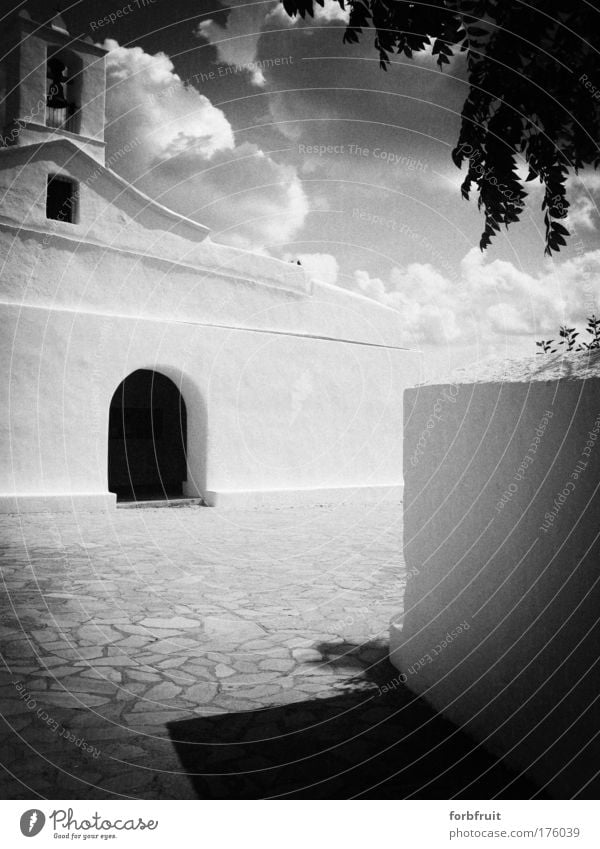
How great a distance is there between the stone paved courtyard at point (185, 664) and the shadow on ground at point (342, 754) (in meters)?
0.01

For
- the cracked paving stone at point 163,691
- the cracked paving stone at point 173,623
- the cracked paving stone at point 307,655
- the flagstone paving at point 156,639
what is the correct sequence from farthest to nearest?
1. the cracked paving stone at point 173,623
2. the cracked paving stone at point 307,655
3. the cracked paving stone at point 163,691
4. the flagstone paving at point 156,639

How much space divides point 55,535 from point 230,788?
262 inches

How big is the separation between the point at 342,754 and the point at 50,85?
39.9 feet

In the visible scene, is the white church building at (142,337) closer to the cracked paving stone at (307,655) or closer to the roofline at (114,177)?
the roofline at (114,177)

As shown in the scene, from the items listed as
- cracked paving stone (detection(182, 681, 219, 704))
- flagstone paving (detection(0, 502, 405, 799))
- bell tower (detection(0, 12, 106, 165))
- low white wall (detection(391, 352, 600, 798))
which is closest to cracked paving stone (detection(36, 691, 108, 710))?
flagstone paving (detection(0, 502, 405, 799))

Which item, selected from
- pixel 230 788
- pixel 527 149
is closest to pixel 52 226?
pixel 527 149

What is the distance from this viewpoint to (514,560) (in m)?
2.59

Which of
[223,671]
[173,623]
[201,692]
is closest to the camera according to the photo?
[201,692]

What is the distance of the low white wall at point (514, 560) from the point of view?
2.23 meters

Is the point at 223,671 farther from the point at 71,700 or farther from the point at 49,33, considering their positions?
the point at 49,33

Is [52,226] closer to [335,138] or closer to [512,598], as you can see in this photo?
[335,138]

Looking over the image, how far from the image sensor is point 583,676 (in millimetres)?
2205

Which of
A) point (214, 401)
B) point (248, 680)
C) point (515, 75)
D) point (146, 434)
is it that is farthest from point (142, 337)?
point (515, 75)

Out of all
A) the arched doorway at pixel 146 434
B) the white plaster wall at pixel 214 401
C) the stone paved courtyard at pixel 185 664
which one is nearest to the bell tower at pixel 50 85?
the white plaster wall at pixel 214 401
